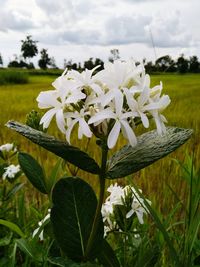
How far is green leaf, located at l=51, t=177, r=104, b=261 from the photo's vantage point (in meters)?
0.88

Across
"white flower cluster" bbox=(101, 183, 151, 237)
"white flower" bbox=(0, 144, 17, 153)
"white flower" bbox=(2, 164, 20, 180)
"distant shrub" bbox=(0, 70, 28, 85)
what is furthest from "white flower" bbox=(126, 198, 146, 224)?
"distant shrub" bbox=(0, 70, 28, 85)

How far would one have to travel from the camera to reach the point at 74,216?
0.90 m

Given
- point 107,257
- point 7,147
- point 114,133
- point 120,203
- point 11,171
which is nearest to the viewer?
point 114,133

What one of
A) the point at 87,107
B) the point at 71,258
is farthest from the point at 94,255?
the point at 87,107

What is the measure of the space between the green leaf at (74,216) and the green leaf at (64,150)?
0.28 ft

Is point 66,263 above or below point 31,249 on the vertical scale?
above

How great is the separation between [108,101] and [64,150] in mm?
125

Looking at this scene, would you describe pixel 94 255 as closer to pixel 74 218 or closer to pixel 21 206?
pixel 74 218

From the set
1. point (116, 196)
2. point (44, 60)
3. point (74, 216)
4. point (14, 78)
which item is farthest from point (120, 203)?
point (44, 60)

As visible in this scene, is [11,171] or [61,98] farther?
[11,171]

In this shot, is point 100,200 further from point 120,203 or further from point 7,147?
point 7,147

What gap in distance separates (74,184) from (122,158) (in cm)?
10

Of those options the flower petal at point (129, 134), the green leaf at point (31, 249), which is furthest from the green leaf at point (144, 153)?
the green leaf at point (31, 249)

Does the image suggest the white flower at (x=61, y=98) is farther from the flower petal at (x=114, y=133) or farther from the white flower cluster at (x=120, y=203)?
the white flower cluster at (x=120, y=203)
